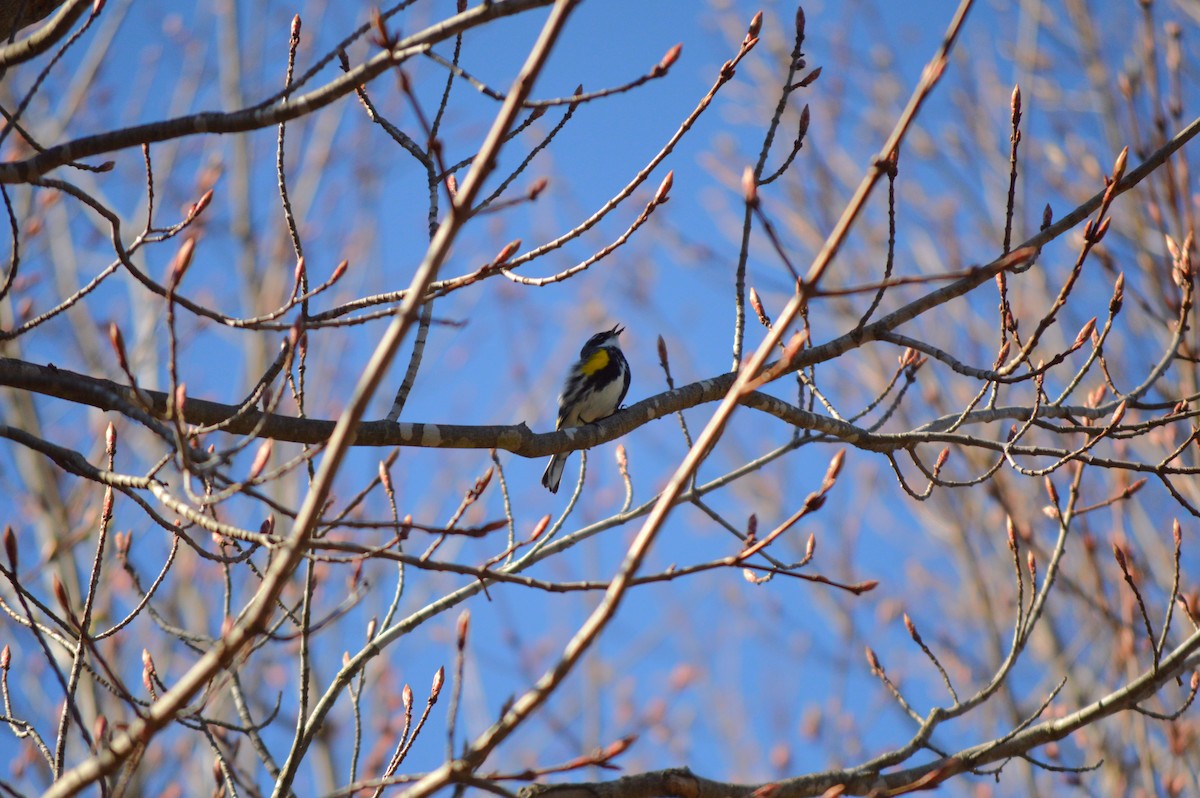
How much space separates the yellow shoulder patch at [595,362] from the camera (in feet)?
19.9

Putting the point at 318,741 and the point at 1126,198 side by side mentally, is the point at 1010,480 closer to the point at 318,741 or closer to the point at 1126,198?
the point at 1126,198

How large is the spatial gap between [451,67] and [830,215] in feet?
18.7

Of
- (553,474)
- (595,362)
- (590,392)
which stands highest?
(595,362)

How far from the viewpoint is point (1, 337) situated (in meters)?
2.32

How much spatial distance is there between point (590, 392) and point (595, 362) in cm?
37

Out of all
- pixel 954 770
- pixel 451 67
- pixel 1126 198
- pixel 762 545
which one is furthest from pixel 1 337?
pixel 1126 198

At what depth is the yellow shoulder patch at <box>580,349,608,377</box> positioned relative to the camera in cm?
606

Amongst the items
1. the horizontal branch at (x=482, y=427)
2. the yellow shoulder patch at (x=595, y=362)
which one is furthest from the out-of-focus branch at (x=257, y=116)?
the yellow shoulder patch at (x=595, y=362)

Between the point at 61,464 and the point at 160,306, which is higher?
the point at 160,306

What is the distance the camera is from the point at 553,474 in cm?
569

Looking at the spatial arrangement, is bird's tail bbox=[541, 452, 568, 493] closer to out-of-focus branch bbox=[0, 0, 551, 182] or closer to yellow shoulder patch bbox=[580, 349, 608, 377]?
yellow shoulder patch bbox=[580, 349, 608, 377]

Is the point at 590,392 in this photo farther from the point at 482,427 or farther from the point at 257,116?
the point at 257,116

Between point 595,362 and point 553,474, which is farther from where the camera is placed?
point 595,362

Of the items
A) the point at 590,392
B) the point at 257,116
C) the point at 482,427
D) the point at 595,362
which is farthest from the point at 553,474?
the point at 257,116
